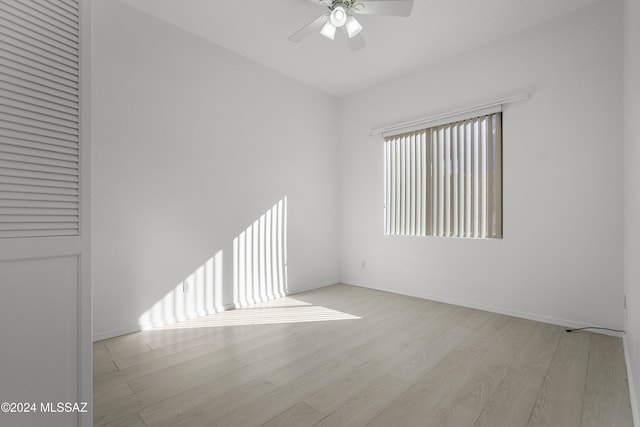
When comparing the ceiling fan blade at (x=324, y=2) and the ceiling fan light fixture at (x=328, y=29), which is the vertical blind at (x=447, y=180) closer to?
the ceiling fan light fixture at (x=328, y=29)

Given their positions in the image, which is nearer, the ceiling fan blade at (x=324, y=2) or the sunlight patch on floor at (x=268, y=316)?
the ceiling fan blade at (x=324, y=2)

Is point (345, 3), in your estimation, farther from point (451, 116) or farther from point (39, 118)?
point (39, 118)

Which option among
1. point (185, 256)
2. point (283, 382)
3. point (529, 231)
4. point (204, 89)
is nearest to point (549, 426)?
point (283, 382)

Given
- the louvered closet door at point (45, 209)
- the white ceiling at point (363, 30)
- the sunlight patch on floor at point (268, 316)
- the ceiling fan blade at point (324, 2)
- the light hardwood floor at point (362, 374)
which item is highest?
the white ceiling at point (363, 30)

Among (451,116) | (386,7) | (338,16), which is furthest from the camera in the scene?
(451,116)

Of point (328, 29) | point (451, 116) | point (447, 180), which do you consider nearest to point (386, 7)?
point (328, 29)

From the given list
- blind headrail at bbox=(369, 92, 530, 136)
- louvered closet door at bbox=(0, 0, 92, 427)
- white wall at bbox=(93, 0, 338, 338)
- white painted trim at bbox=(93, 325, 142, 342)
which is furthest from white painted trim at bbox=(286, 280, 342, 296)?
louvered closet door at bbox=(0, 0, 92, 427)

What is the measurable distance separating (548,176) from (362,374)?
2507 mm

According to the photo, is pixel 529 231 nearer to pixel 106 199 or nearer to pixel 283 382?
pixel 283 382

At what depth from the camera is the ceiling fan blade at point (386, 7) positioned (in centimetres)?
213

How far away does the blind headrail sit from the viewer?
10.1 ft

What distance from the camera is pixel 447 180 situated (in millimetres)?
3559

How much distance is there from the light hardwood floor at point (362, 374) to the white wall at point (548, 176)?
347mm

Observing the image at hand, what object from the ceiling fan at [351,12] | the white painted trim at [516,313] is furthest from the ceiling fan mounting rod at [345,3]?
the white painted trim at [516,313]
